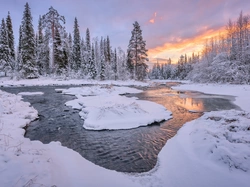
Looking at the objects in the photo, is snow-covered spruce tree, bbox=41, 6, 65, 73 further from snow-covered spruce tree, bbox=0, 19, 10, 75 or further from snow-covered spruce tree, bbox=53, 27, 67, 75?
snow-covered spruce tree, bbox=0, 19, 10, 75

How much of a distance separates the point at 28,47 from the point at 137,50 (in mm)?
21134

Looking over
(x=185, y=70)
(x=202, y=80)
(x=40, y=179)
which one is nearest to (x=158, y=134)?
(x=40, y=179)

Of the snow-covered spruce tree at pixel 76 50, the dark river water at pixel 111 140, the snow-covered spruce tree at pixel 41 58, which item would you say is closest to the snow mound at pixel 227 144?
the dark river water at pixel 111 140

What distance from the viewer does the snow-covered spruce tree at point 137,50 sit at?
116 feet

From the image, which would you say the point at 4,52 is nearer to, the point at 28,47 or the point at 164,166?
the point at 28,47

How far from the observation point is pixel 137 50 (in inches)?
1403

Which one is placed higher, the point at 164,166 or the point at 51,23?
the point at 51,23

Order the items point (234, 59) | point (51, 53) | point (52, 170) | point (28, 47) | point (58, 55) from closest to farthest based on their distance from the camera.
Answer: point (52, 170), point (28, 47), point (234, 59), point (58, 55), point (51, 53)

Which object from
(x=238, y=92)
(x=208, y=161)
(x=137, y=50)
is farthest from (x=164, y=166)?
(x=137, y=50)

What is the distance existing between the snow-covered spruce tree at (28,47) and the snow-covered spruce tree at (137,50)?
19.3 m

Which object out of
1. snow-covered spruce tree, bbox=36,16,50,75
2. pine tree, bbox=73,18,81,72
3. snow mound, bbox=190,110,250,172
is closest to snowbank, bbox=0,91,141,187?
snow mound, bbox=190,110,250,172

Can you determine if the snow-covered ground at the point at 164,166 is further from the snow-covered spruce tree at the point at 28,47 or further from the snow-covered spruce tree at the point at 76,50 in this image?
the snow-covered spruce tree at the point at 76,50

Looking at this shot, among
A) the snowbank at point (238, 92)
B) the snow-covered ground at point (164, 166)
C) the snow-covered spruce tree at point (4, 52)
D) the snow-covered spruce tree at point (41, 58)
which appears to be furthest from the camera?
the snow-covered spruce tree at point (41, 58)

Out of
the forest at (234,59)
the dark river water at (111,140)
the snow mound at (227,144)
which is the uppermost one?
the forest at (234,59)
